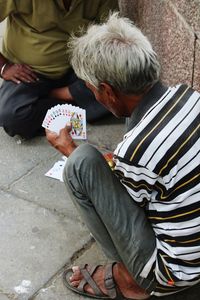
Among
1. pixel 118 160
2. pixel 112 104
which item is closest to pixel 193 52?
pixel 112 104

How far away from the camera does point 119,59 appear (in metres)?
2.34

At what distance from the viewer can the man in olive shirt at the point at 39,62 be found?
12.5 feet

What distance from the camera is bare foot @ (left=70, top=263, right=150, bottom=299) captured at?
274 centimetres

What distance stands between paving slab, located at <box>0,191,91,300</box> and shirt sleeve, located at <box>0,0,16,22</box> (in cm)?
114

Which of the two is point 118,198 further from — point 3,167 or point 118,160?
point 3,167

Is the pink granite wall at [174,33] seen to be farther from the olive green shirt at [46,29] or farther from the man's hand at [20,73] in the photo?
the man's hand at [20,73]

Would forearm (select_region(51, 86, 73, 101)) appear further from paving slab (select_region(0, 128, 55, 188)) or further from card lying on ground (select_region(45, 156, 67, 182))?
card lying on ground (select_region(45, 156, 67, 182))

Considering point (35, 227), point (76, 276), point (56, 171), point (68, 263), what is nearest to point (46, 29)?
point (56, 171)

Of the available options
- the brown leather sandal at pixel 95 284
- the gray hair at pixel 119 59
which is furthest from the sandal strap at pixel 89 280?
the gray hair at pixel 119 59

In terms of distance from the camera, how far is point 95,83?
245 cm

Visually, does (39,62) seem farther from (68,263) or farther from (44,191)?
(68,263)

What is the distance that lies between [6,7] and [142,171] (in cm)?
183

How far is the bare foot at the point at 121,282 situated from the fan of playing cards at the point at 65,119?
2.80ft

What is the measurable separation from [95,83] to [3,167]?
154 centimetres
